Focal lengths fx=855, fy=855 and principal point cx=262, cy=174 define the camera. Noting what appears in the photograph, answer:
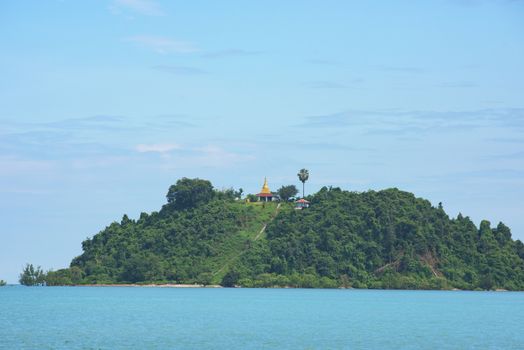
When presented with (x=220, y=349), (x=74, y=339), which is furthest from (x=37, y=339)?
(x=220, y=349)

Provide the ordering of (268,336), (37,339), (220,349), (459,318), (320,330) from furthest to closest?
(459,318) → (320,330) → (268,336) → (37,339) → (220,349)

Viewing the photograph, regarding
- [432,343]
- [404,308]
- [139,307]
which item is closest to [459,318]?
[404,308]

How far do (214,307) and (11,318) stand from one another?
38.1 metres

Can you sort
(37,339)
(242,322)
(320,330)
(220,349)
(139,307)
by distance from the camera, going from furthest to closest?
(139,307) < (242,322) < (320,330) < (37,339) < (220,349)

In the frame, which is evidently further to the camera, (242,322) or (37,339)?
(242,322)

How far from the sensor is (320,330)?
293ft

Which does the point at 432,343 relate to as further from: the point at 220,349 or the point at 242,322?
the point at 242,322

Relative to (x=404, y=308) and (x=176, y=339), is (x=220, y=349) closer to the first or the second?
(x=176, y=339)

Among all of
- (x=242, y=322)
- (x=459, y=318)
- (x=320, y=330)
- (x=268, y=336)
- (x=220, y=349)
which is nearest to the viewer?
(x=220, y=349)

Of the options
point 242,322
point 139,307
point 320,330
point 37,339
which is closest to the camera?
point 37,339

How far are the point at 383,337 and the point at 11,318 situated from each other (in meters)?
48.3

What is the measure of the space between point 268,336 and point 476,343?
1930 cm

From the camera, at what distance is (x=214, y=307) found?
13525 cm

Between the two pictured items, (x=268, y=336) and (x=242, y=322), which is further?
(x=242, y=322)
